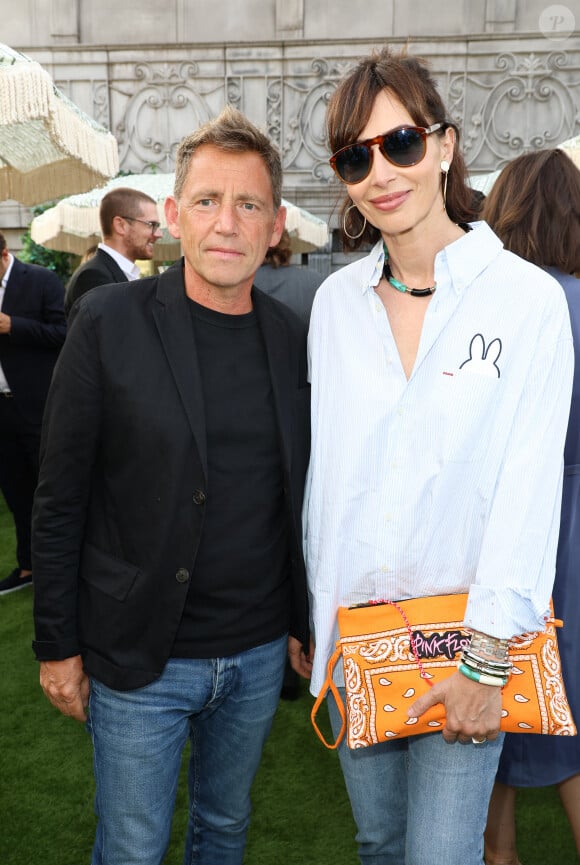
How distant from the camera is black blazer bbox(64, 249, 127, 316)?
479 cm

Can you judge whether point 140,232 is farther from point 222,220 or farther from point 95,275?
point 222,220

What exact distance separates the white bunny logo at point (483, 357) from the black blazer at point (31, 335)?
14.2 ft

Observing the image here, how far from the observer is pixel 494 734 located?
1634mm

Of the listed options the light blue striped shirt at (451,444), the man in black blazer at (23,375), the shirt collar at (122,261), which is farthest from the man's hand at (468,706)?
the man in black blazer at (23,375)

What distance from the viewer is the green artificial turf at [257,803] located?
2.91 meters

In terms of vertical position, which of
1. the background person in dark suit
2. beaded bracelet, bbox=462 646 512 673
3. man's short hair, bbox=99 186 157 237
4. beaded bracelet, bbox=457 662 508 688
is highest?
man's short hair, bbox=99 186 157 237

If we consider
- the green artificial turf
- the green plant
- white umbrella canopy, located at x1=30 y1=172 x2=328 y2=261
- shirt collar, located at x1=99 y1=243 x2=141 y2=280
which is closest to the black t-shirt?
the green artificial turf

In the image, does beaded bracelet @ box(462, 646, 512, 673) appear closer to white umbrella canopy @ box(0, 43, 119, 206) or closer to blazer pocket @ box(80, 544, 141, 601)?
blazer pocket @ box(80, 544, 141, 601)

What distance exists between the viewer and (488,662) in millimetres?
1593

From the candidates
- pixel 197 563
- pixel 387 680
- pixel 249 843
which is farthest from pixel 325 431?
pixel 249 843

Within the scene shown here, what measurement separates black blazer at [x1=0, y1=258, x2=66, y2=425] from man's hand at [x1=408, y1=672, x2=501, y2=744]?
14.3ft

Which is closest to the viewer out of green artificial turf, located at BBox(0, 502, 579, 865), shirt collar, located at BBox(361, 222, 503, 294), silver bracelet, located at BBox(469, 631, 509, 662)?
silver bracelet, located at BBox(469, 631, 509, 662)

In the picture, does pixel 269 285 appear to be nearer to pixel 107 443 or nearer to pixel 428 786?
pixel 107 443

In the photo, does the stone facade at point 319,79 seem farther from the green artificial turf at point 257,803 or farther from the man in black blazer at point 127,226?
the green artificial turf at point 257,803
